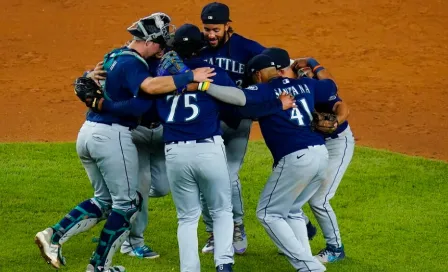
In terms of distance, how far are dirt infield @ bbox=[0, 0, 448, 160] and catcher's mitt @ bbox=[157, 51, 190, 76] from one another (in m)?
5.79

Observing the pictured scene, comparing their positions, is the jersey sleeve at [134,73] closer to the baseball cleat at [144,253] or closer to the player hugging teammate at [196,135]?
the player hugging teammate at [196,135]

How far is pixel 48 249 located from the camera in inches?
283

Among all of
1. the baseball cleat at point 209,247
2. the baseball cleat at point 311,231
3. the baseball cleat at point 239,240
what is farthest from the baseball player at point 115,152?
the baseball cleat at point 311,231

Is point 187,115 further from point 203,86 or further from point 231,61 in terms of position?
point 231,61

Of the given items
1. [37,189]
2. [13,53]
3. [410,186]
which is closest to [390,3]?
[13,53]

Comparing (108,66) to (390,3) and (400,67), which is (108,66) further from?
(390,3)

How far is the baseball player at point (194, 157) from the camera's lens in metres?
6.72

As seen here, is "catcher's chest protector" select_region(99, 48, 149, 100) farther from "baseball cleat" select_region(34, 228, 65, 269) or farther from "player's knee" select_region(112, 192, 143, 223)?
"baseball cleat" select_region(34, 228, 65, 269)

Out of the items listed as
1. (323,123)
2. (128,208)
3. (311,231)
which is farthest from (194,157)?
(311,231)

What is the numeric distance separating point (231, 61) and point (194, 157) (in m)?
1.38

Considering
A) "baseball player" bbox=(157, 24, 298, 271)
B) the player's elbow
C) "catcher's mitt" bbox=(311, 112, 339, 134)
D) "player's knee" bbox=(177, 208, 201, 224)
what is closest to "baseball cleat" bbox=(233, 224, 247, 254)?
"baseball player" bbox=(157, 24, 298, 271)

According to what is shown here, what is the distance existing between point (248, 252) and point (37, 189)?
9.09ft

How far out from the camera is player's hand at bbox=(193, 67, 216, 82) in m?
6.71

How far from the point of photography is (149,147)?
7742 mm
